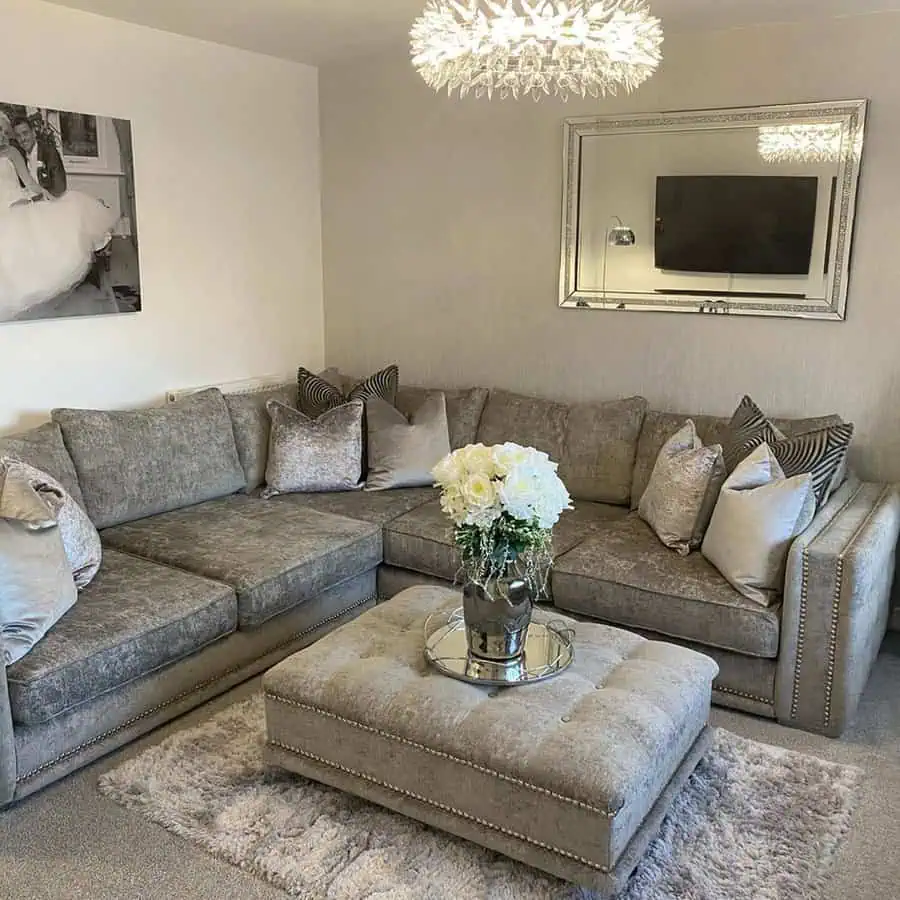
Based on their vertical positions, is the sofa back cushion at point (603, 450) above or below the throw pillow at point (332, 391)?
below

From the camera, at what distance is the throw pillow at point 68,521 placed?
2961mm

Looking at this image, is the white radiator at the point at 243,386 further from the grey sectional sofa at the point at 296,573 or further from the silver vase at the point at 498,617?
the silver vase at the point at 498,617

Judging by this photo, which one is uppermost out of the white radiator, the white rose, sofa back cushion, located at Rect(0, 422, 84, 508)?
the white rose

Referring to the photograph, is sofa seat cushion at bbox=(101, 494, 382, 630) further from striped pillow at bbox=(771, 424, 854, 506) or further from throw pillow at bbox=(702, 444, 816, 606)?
striped pillow at bbox=(771, 424, 854, 506)

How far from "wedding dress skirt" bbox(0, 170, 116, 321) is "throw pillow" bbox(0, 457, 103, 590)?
810 millimetres

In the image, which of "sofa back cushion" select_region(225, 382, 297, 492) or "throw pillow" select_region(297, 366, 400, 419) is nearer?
"sofa back cushion" select_region(225, 382, 297, 492)

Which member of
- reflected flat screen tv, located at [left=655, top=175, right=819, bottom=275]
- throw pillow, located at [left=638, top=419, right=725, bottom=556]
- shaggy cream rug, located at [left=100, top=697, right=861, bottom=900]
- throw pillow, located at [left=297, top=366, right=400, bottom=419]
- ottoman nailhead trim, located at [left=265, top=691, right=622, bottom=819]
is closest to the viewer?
ottoman nailhead trim, located at [left=265, top=691, right=622, bottom=819]

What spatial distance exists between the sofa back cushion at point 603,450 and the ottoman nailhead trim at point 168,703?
1.04 metres

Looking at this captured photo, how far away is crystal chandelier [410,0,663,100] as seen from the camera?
7.69ft

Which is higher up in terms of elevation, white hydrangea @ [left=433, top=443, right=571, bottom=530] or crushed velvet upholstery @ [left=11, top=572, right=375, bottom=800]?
white hydrangea @ [left=433, top=443, right=571, bottom=530]

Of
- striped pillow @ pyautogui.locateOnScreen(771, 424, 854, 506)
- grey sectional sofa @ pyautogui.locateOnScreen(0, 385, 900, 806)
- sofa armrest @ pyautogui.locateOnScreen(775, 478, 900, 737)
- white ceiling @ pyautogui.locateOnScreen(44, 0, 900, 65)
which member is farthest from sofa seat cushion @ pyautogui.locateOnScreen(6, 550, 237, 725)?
white ceiling @ pyautogui.locateOnScreen(44, 0, 900, 65)

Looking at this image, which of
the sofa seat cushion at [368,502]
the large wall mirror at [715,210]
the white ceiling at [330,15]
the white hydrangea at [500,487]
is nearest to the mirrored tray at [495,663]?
the white hydrangea at [500,487]

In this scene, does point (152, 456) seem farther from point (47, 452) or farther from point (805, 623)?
point (805, 623)

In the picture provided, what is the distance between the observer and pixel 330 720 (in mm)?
2490
